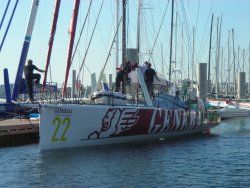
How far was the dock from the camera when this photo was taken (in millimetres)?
22859

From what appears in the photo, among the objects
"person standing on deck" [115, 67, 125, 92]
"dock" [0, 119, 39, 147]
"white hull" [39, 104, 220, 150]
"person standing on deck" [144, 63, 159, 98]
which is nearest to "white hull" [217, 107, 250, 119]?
"white hull" [39, 104, 220, 150]

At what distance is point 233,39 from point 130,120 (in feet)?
150

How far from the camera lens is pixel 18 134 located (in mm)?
23547

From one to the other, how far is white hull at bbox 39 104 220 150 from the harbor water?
1.60ft

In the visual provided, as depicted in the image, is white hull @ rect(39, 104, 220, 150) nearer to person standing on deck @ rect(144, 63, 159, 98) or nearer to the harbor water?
the harbor water

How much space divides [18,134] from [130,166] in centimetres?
889

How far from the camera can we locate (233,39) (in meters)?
64.4

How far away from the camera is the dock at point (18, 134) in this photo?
22859 mm

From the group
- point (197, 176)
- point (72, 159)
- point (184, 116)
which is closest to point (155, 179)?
point (197, 176)

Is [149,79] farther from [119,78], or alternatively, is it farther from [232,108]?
[232,108]

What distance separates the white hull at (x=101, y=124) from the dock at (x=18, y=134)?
347 cm

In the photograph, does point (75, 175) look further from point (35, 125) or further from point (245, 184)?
point (35, 125)

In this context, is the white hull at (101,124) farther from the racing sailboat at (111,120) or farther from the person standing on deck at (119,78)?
the person standing on deck at (119,78)

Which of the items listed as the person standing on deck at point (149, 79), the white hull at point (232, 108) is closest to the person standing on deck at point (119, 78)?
the person standing on deck at point (149, 79)
